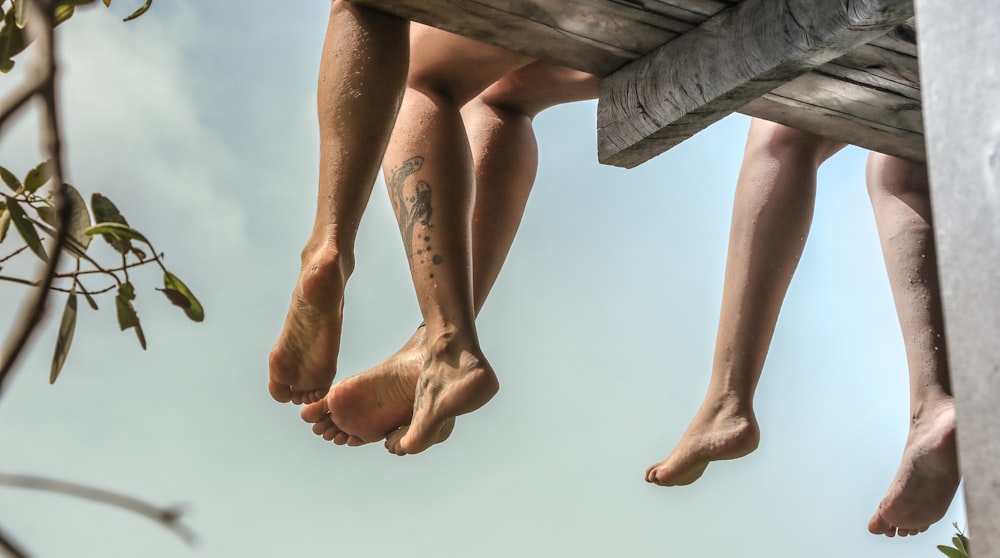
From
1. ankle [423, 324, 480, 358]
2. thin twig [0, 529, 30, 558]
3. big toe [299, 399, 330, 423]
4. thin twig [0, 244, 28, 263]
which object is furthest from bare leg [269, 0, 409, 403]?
thin twig [0, 529, 30, 558]

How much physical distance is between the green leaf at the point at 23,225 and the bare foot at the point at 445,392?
28.7 inches

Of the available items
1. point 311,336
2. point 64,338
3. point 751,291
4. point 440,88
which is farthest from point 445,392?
point 64,338

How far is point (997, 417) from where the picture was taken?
35 centimetres

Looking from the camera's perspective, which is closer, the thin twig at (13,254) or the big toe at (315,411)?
the thin twig at (13,254)

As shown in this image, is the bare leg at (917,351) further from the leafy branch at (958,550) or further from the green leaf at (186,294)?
the green leaf at (186,294)

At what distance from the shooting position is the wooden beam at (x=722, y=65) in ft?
3.56

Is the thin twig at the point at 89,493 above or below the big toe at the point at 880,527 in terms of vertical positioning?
above

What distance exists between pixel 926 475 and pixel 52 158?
4.70ft

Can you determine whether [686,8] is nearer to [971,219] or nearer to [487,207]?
[487,207]

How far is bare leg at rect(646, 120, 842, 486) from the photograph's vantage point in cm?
149

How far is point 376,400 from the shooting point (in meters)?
1.44

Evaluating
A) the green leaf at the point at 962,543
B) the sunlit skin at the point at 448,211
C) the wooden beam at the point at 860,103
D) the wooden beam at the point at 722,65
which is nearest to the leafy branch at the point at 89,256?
the sunlit skin at the point at 448,211

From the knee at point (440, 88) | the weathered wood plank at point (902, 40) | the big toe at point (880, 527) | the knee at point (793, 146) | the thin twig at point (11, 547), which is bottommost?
the big toe at point (880, 527)

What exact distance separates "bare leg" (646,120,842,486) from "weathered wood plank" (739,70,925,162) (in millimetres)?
79
